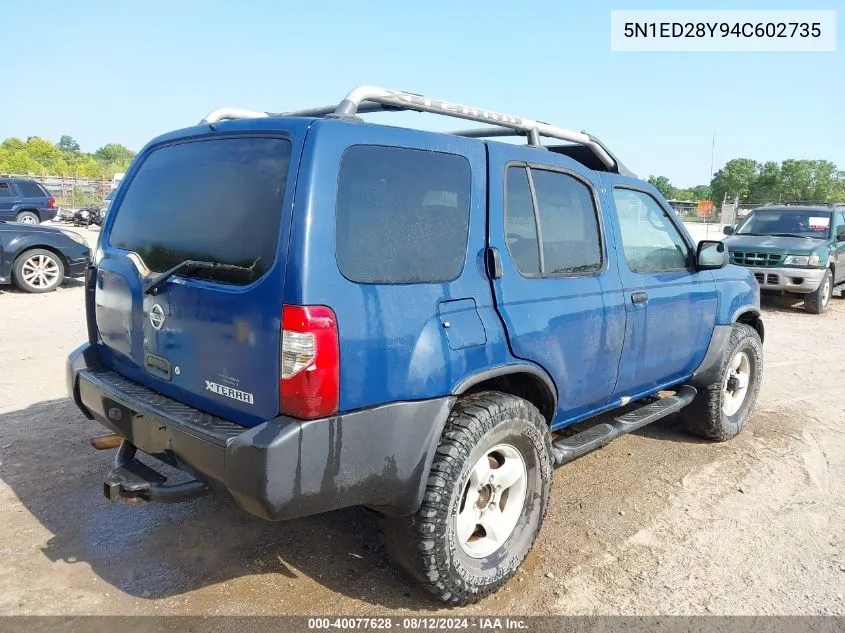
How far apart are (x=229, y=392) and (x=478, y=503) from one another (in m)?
1.22

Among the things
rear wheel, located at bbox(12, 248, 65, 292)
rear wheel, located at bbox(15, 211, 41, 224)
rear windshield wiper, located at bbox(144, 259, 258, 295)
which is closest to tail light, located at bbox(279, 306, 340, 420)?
rear windshield wiper, located at bbox(144, 259, 258, 295)

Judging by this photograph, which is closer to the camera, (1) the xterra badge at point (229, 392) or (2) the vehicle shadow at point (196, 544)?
Result: (1) the xterra badge at point (229, 392)

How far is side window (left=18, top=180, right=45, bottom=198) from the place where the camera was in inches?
754

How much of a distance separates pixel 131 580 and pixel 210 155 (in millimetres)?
1924

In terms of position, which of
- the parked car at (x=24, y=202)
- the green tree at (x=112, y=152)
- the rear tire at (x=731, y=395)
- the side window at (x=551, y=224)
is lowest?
the rear tire at (x=731, y=395)

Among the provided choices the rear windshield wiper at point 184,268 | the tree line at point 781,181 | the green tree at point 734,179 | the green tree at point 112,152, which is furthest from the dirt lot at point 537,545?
the green tree at point 112,152

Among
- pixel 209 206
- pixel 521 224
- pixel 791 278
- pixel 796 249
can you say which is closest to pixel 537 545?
pixel 521 224

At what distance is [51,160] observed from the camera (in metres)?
87.1

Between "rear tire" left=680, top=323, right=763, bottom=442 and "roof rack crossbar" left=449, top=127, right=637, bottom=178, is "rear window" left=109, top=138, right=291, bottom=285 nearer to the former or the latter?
"roof rack crossbar" left=449, top=127, right=637, bottom=178

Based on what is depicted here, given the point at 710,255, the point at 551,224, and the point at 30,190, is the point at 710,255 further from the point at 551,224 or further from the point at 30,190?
the point at 30,190

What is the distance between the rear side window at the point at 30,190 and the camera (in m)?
19.1

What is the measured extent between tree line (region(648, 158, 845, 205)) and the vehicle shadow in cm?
5002

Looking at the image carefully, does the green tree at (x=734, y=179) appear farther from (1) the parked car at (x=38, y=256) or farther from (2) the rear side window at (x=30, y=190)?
(1) the parked car at (x=38, y=256)

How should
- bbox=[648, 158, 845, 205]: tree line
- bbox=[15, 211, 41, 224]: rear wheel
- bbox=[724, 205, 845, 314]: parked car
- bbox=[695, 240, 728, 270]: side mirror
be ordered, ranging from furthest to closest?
bbox=[648, 158, 845, 205]: tree line < bbox=[15, 211, 41, 224]: rear wheel < bbox=[724, 205, 845, 314]: parked car < bbox=[695, 240, 728, 270]: side mirror
